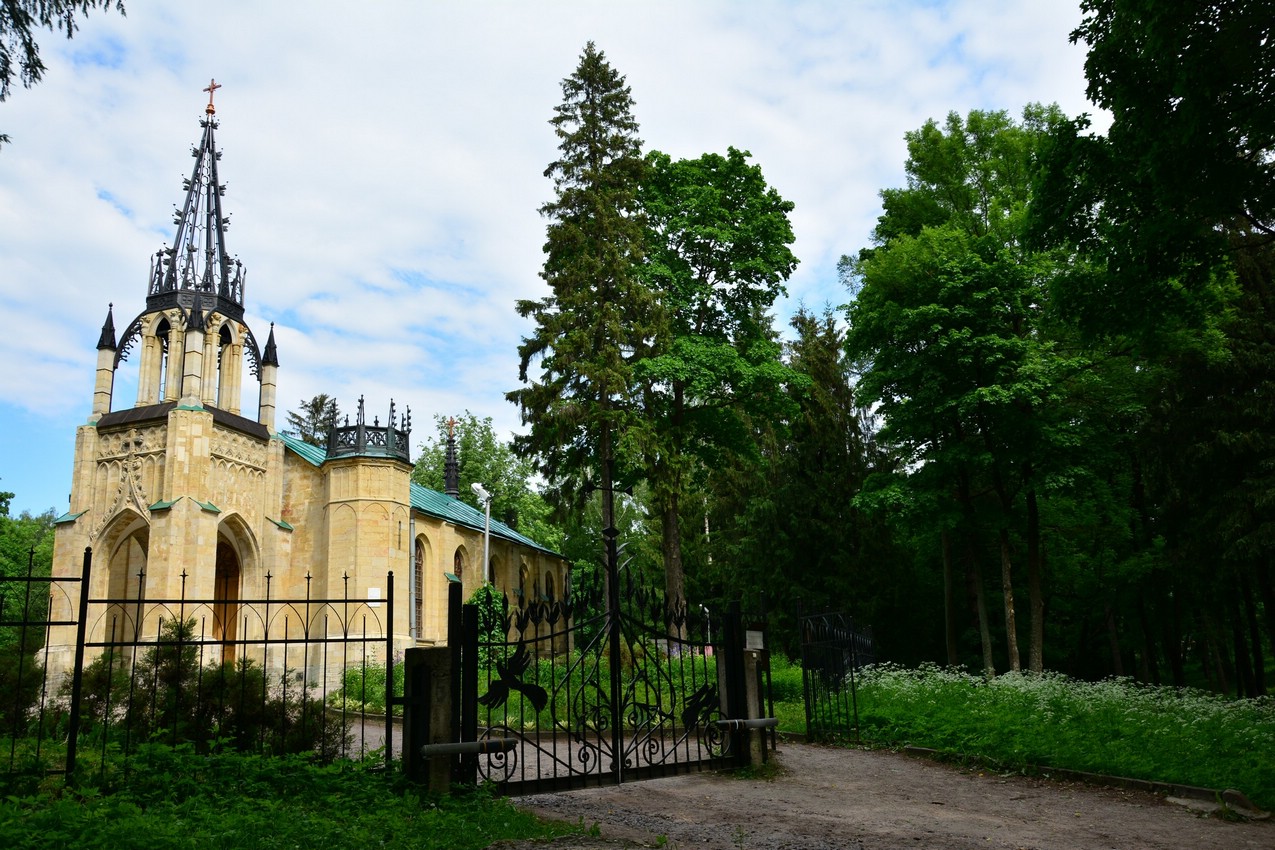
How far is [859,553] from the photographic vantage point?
1216 inches

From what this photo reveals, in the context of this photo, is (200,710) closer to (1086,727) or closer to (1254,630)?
(1086,727)

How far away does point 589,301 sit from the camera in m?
23.9

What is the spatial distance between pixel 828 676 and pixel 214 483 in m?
20.3

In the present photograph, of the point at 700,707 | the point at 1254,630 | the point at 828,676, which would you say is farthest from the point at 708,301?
the point at 1254,630

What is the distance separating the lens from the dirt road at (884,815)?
24.6ft

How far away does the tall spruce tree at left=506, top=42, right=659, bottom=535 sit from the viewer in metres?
23.3

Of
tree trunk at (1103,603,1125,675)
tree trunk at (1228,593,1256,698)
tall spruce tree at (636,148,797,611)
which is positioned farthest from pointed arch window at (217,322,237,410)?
tree trunk at (1228,593,1256,698)

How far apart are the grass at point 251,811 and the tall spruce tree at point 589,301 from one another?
49.2 feet

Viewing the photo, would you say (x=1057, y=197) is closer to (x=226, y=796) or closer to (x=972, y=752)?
(x=972, y=752)

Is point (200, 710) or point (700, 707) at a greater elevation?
point (200, 710)

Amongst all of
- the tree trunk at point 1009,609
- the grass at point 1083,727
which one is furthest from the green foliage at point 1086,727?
the tree trunk at point 1009,609

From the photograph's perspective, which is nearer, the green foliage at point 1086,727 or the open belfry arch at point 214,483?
the green foliage at point 1086,727

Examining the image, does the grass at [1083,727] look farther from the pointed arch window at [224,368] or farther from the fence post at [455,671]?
the pointed arch window at [224,368]

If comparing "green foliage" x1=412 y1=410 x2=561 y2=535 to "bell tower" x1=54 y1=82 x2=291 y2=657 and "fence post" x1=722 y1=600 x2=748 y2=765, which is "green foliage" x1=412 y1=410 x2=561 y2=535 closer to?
"bell tower" x1=54 y1=82 x2=291 y2=657
